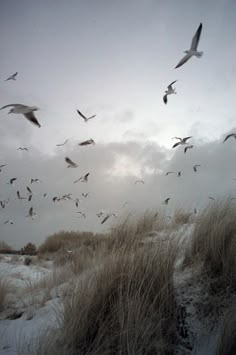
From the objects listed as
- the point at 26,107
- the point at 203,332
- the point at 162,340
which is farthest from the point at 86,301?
the point at 26,107

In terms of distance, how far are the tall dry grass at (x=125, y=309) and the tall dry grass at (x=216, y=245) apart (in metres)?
0.46

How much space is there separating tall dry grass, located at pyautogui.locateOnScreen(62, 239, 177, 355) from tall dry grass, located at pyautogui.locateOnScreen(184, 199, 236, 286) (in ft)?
1.50

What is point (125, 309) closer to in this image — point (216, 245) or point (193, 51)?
point (216, 245)

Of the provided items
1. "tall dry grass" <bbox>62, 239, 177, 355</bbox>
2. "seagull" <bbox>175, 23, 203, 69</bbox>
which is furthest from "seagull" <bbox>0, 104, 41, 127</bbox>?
"tall dry grass" <bbox>62, 239, 177, 355</bbox>

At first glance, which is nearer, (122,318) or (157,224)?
(122,318)

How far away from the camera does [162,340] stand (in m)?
3.20

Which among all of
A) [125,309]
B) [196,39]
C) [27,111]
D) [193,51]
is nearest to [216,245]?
[125,309]

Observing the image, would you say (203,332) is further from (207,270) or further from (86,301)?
(86,301)

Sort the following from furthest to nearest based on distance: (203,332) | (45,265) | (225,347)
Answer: (45,265)
(203,332)
(225,347)

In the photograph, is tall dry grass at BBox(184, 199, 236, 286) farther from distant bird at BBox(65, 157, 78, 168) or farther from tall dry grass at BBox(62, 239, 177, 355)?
distant bird at BBox(65, 157, 78, 168)

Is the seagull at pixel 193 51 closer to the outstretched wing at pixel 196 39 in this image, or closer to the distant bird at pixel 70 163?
the outstretched wing at pixel 196 39

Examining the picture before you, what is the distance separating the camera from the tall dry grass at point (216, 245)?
12.9 ft

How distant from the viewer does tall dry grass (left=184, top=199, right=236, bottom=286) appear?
12.9 ft

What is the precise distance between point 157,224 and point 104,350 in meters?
5.76
